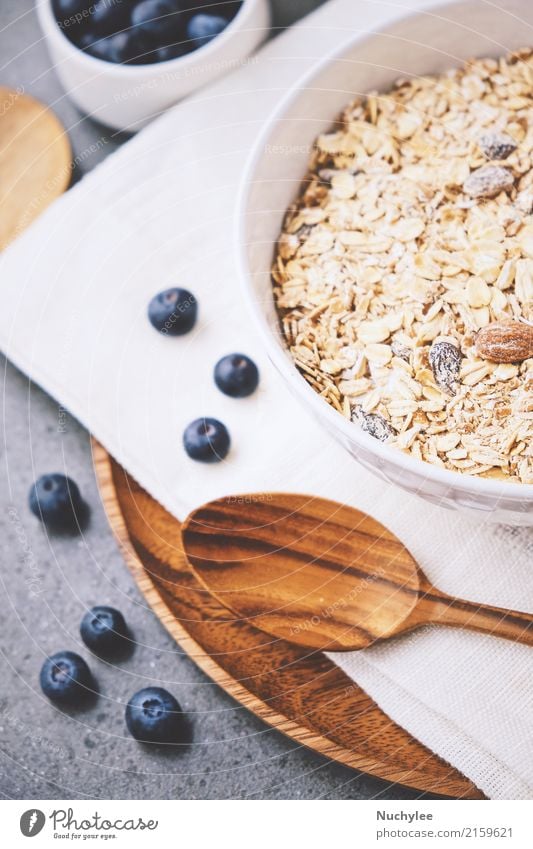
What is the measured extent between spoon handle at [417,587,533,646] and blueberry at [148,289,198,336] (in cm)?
26

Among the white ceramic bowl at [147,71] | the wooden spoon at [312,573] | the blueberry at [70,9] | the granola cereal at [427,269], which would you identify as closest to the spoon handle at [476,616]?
the wooden spoon at [312,573]

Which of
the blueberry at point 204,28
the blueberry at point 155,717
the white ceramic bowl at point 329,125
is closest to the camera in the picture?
the white ceramic bowl at point 329,125

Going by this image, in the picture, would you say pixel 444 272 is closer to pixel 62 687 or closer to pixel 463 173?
pixel 463 173

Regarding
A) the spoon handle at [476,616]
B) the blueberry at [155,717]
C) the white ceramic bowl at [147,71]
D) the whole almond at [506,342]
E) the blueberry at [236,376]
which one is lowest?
the blueberry at [155,717]

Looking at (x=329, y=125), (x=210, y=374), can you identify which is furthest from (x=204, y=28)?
(x=210, y=374)

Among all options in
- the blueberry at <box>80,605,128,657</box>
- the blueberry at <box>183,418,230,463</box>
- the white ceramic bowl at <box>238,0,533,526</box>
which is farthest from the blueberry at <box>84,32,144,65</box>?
the blueberry at <box>80,605,128,657</box>

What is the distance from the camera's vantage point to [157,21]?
26.0 inches

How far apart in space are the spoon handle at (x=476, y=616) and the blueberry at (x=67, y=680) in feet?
0.80

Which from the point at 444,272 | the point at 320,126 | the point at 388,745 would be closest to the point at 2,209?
the point at 320,126

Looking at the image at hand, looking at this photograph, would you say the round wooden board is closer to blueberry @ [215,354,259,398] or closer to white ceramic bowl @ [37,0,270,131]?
blueberry @ [215,354,259,398]

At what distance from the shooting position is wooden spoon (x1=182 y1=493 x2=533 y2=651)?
0.51 meters

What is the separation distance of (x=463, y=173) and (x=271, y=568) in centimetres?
28

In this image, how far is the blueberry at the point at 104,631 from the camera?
0.57 meters

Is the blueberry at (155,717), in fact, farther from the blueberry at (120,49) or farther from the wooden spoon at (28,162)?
the blueberry at (120,49)
